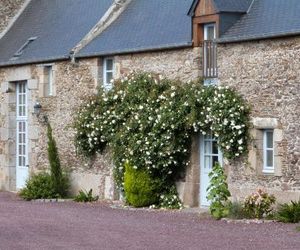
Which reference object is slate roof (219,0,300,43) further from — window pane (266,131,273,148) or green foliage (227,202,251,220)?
green foliage (227,202,251,220)

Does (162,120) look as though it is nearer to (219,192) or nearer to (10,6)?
(219,192)

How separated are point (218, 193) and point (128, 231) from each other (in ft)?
11.0

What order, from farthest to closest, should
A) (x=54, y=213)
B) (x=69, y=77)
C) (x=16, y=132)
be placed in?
(x=16, y=132), (x=69, y=77), (x=54, y=213)

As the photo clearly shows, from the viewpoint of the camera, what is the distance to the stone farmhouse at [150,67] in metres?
19.9

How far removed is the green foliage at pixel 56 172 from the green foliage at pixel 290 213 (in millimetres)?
8602

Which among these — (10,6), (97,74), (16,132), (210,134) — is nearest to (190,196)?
(210,134)

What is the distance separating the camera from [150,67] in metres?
23.3

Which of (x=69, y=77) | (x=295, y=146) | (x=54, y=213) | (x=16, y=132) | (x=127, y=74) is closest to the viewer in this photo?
(x=295, y=146)

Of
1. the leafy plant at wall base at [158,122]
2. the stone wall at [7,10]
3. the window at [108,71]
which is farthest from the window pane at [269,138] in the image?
the stone wall at [7,10]

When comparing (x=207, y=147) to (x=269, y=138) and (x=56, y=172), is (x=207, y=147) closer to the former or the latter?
(x=269, y=138)

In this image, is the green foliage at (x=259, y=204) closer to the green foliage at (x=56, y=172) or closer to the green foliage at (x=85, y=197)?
the green foliage at (x=85, y=197)

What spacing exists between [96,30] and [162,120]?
5439mm

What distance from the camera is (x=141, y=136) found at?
73.8ft

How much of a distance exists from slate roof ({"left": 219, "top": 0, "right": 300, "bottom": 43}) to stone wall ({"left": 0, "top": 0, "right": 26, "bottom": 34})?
38.1ft
